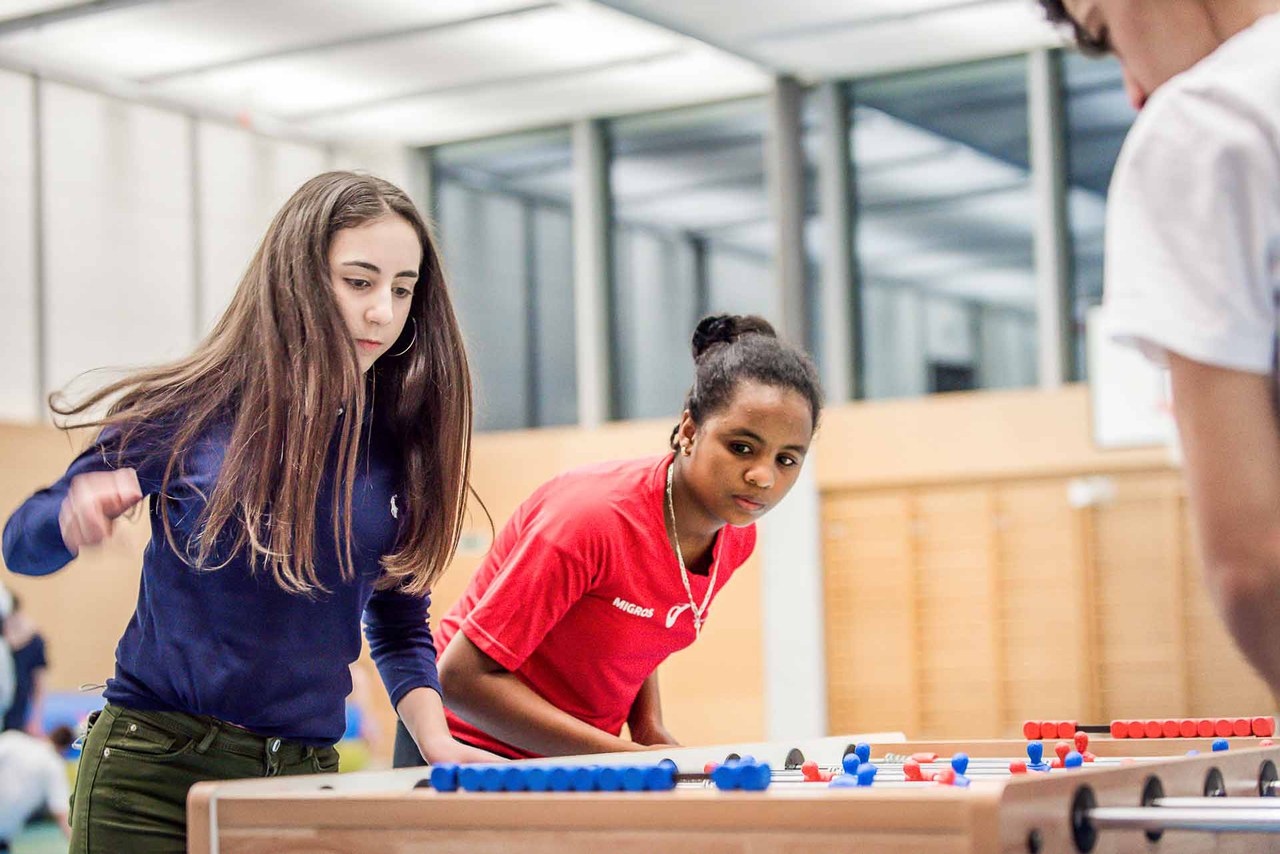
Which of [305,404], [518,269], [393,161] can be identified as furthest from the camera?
[393,161]

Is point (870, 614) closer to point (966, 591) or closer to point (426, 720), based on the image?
point (966, 591)

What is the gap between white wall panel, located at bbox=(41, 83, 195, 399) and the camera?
9.14m

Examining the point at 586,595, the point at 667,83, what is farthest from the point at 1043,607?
the point at 586,595

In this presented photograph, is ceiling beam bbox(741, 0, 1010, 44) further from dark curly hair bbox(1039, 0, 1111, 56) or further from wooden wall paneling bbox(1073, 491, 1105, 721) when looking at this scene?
dark curly hair bbox(1039, 0, 1111, 56)

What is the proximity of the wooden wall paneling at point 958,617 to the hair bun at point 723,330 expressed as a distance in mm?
5447

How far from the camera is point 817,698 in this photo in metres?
8.73

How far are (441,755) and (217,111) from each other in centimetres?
846

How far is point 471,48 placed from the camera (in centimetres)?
894

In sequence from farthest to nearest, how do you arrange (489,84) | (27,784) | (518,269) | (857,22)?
(518,269), (489,84), (857,22), (27,784)

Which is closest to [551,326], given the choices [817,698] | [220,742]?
[817,698]

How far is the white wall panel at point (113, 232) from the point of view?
914cm

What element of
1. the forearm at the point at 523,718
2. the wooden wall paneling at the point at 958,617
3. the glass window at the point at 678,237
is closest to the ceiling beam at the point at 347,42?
the glass window at the point at 678,237

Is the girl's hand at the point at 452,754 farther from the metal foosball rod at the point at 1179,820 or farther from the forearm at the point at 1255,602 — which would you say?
the forearm at the point at 1255,602

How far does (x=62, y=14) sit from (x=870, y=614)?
5381mm
